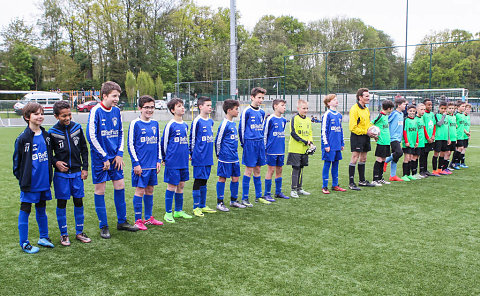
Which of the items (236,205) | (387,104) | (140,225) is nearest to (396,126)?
(387,104)

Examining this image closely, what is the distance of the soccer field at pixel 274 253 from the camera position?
356cm

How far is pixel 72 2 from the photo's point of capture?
187 feet

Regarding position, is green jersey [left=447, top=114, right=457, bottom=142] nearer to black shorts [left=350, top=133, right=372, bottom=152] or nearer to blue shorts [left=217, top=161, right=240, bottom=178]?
black shorts [left=350, top=133, right=372, bottom=152]

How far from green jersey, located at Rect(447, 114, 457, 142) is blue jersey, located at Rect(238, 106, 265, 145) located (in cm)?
538

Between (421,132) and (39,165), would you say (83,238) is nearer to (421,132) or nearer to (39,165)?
(39,165)

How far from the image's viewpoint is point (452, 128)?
9.42 m

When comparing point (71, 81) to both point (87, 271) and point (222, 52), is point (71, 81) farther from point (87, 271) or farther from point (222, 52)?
point (87, 271)

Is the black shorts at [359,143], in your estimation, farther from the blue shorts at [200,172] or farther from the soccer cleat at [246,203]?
the blue shorts at [200,172]

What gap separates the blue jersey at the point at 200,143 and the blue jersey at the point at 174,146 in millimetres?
277

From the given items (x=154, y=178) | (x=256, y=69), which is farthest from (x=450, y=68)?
(x=154, y=178)

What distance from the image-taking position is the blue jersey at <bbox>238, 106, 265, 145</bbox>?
251 inches

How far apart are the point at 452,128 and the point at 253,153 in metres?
5.64

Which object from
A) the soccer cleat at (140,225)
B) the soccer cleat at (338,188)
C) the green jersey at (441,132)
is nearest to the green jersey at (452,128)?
the green jersey at (441,132)

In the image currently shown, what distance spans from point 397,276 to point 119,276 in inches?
102
